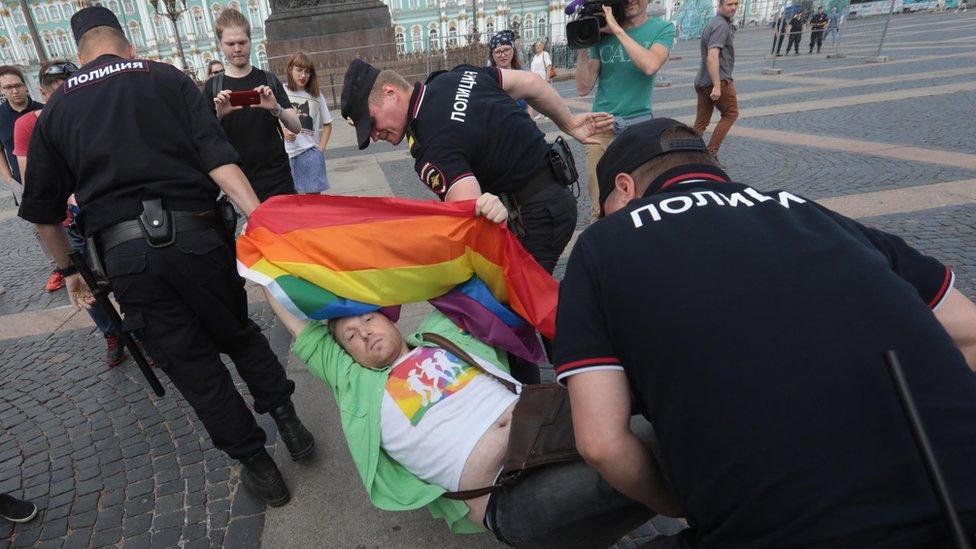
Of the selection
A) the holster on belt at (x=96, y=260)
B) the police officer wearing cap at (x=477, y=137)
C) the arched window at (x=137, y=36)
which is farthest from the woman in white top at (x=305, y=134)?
the arched window at (x=137, y=36)

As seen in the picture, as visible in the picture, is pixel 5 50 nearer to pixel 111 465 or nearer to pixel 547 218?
pixel 111 465

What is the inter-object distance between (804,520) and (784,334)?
32cm

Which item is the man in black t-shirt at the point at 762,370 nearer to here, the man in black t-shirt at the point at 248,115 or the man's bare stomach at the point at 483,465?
the man's bare stomach at the point at 483,465

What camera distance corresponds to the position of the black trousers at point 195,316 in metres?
2.01

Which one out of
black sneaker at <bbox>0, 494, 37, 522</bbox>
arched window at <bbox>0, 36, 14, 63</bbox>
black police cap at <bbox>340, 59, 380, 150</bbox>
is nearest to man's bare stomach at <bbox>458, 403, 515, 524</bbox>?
black police cap at <bbox>340, 59, 380, 150</bbox>

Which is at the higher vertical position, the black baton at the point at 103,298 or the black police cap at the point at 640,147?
the black police cap at the point at 640,147

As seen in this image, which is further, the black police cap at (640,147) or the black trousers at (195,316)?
the black trousers at (195,316)

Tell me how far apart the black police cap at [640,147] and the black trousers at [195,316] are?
1.61 m

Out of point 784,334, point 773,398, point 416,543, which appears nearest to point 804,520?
point 773,398

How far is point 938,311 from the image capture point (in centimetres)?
123

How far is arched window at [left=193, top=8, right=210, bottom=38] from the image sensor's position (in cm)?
5797

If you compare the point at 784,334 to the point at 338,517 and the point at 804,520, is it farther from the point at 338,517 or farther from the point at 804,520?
the point at 338,517

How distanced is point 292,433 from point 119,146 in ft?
4.76

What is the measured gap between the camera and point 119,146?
1916 mm
